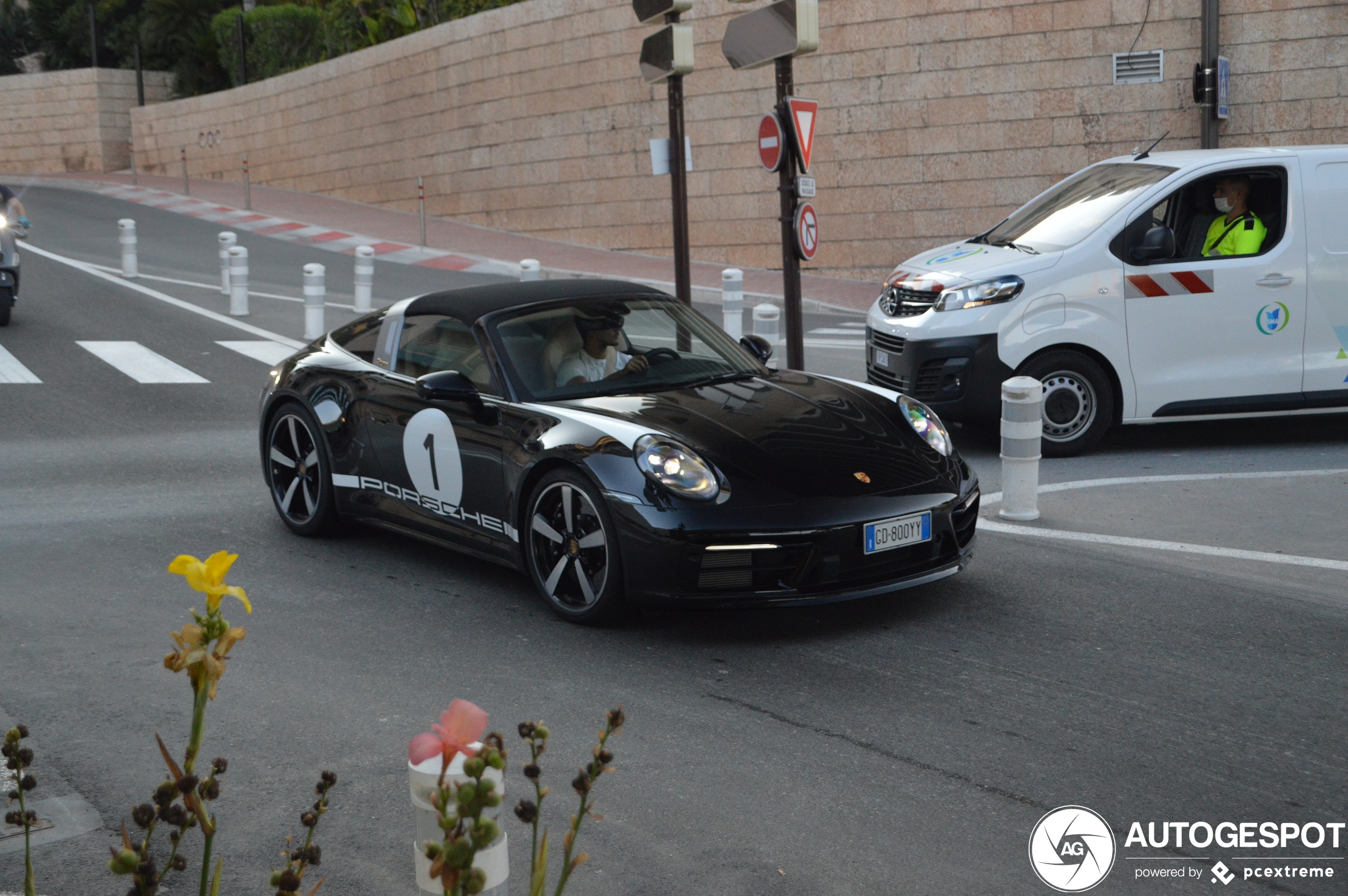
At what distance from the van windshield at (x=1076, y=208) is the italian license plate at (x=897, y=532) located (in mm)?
4037

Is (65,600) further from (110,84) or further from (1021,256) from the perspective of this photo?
(110,84)

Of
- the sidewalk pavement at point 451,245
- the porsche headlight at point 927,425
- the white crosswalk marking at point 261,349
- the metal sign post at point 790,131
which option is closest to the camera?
the porsche headlight at point 927,425

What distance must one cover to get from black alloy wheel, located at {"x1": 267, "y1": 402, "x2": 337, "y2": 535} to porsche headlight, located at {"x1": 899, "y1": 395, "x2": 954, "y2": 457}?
2.76 m

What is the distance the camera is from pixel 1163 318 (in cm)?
873

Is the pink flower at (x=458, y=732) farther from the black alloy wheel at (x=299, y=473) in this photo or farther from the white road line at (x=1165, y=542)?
the white road line at (x=1165, y=542)

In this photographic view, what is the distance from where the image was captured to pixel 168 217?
30875mm

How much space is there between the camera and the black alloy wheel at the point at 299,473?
6871mm

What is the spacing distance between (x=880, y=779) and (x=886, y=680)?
2.81ft

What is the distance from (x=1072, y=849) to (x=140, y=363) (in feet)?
36.2

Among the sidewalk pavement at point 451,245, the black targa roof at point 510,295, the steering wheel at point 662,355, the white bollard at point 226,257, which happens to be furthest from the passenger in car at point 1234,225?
the white bollard at point 226,257

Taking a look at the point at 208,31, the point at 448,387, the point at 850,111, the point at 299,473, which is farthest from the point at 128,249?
the point at 208,31

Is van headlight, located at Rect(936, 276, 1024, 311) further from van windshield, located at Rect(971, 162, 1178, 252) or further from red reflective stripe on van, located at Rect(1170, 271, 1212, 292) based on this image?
red reflective stripe on van, located at Rect(1170, 271, 1212, 292)

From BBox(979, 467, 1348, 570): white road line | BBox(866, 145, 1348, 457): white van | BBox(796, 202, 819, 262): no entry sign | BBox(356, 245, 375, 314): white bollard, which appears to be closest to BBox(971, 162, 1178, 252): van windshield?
BBox(866, 145, 1348, 457): white van

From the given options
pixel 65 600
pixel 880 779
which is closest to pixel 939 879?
pixel 880 779
